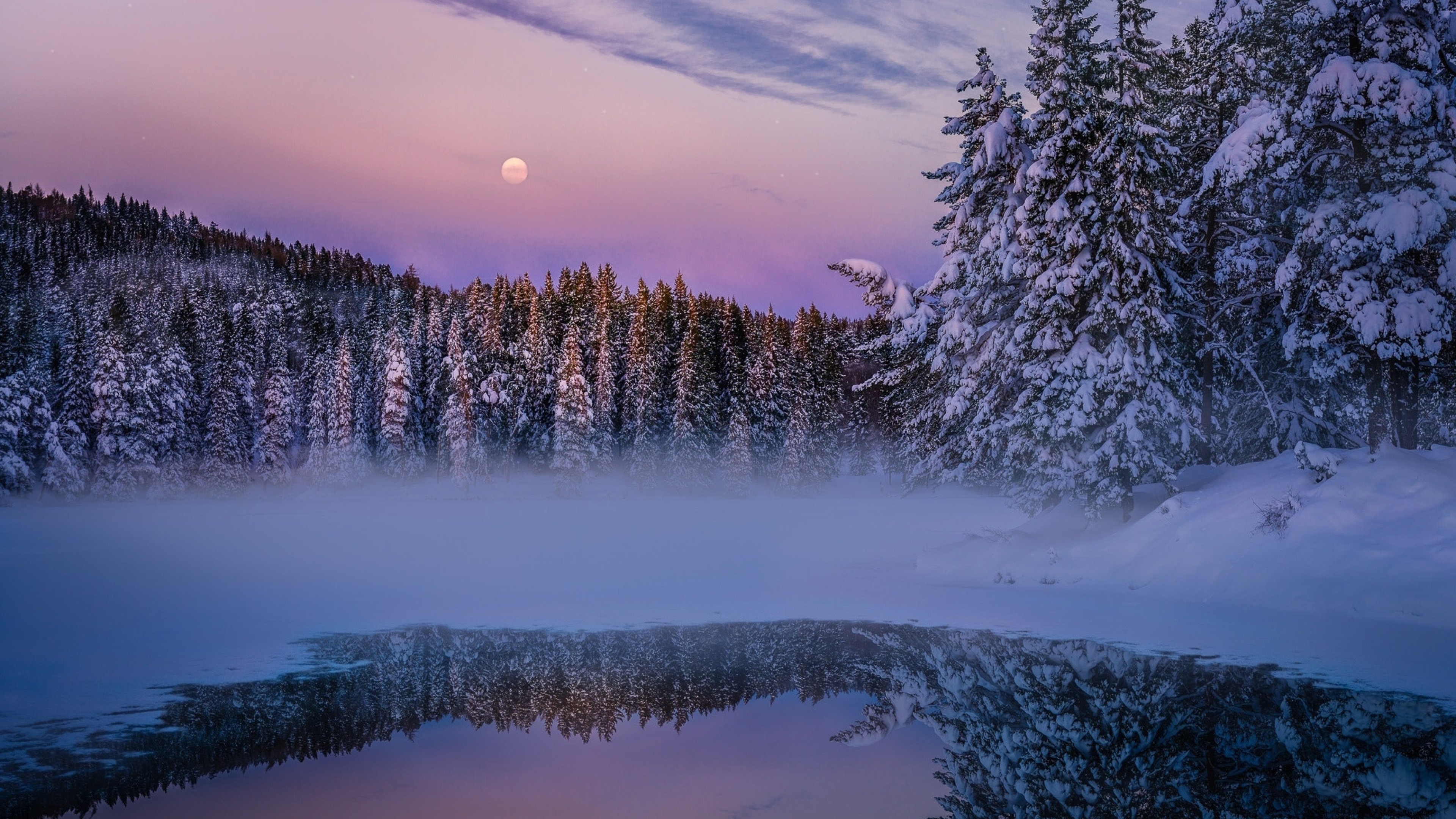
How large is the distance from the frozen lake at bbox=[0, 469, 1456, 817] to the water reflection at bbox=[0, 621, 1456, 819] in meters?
0.05

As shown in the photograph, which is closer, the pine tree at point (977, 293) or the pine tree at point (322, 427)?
the pine tree at point (977, 293)

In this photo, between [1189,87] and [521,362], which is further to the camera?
[521,362]

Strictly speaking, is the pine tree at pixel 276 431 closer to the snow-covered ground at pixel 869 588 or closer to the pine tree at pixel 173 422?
the pine tree at pixel 173 422

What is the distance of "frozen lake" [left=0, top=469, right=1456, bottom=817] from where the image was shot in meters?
6.84

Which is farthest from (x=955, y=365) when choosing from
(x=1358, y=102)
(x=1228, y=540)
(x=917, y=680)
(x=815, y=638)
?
(x=917, y=680)

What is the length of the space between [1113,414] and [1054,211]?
4.56m

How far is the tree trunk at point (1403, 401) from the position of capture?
17844mm

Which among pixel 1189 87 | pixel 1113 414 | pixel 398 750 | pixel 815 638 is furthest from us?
pixel 1189 87

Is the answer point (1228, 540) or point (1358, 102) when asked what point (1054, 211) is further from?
point (1228, 540)

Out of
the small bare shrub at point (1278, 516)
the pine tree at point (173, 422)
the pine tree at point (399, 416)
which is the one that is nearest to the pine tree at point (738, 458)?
the pine tree at point (399, 416)

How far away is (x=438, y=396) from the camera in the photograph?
243ft

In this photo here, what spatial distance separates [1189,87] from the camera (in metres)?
24.4

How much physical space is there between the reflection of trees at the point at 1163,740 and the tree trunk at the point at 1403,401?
10.6m

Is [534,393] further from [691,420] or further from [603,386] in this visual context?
[691,420]
